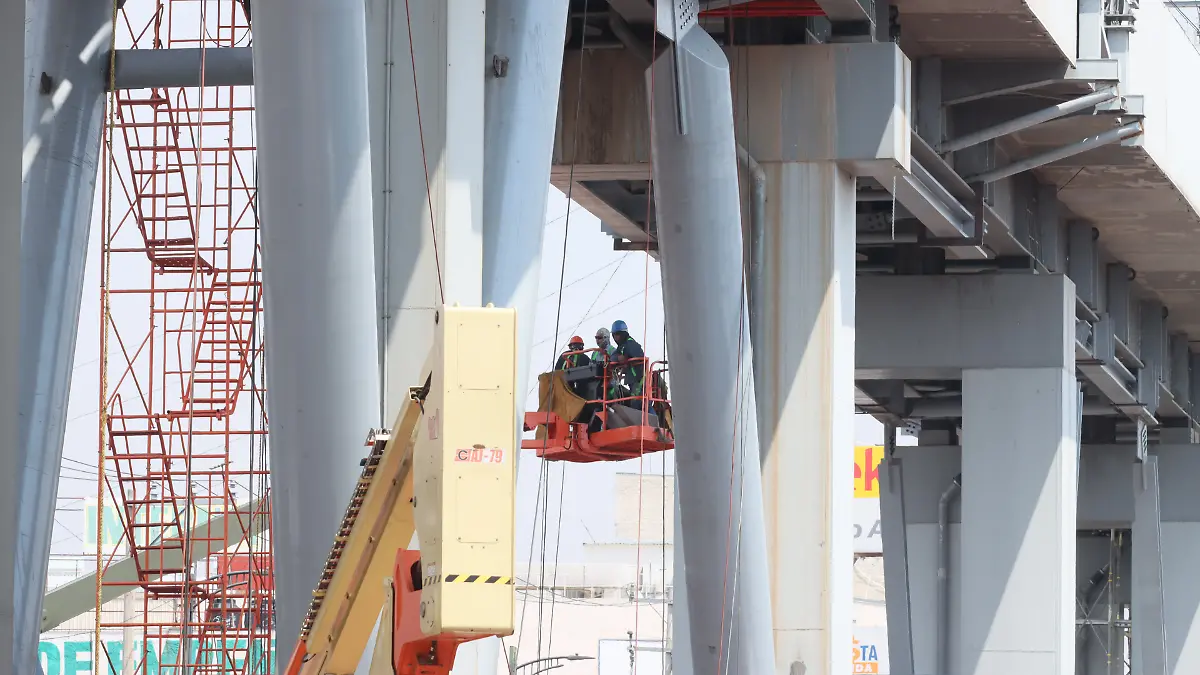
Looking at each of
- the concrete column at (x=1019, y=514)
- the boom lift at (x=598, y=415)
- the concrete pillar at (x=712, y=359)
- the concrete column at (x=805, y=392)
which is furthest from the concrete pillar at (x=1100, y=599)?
the concrete pillar at (x=712, y=359)

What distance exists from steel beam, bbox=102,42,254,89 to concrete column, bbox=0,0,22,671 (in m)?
6.29

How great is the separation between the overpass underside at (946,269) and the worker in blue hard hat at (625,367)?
1499 millimetres

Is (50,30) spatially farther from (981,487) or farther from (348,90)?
(981,487)

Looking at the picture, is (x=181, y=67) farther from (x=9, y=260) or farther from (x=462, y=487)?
(x=462, y=487)

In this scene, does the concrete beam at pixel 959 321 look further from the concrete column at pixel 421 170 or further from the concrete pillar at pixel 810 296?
the concrete column at pixel 421 170

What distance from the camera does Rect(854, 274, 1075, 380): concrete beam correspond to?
29047 mm

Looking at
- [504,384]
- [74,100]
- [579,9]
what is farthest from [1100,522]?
[504,384]

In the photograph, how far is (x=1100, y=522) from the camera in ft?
148

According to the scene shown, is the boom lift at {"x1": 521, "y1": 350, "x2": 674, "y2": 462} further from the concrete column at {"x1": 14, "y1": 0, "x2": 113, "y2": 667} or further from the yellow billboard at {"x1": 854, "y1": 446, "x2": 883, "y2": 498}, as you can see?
the yellow billboard at {"x1": 854, "y1": 446, "x2": 883, "y2": 498}

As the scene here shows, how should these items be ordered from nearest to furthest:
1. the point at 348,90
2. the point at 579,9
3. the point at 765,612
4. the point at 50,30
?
the point at 348,90
the point at 50,30
the point at 765,612
the point at 579,9

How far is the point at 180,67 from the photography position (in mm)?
16062

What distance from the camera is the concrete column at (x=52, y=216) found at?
49.1 ft

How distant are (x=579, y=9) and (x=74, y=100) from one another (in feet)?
22.9

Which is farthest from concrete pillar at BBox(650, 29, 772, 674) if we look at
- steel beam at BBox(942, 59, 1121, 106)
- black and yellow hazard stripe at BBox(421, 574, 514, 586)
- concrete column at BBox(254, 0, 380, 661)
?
black and yellow hazard stripe at BBox(421, 574, 514, 586)
